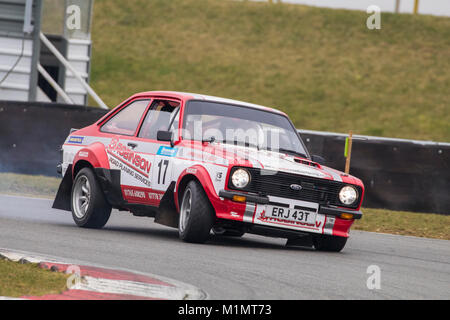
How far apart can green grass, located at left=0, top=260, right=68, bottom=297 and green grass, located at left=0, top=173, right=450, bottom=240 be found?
311 inches

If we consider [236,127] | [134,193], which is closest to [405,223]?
[236,127]

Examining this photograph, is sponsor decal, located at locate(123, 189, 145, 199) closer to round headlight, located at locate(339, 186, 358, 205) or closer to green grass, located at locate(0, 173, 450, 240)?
round headlight, located at locate(339, 186, 358, 205)

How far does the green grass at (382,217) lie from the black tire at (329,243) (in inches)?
157

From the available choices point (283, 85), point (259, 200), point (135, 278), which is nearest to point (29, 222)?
point (259, 200)

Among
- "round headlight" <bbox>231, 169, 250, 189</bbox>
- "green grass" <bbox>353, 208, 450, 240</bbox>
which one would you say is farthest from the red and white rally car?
"green grass" <bbox>353, 208, 450, 240</bbox>

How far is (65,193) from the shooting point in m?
A: 11.3

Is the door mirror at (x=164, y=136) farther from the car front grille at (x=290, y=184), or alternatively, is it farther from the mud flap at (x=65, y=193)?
the mud flap at (x=65, y=193)

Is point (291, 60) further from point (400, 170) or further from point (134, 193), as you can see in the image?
point (134, 193)

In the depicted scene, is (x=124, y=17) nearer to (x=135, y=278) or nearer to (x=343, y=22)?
(x=343, y=22)

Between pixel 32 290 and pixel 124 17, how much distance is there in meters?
43.5

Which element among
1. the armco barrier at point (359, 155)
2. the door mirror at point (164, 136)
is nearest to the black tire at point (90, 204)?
the door mirror at point (164, 136)

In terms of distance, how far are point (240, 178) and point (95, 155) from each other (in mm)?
2283

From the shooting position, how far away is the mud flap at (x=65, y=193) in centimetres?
1123

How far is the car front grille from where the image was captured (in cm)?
934
